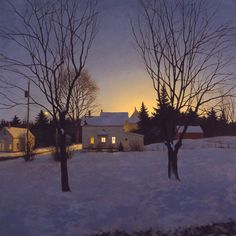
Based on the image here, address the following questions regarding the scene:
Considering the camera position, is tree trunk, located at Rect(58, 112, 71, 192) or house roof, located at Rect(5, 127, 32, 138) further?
house roof, located at Rect(5, 127, 32, 138)

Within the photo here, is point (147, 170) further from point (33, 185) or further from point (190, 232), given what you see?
point (190, 232)

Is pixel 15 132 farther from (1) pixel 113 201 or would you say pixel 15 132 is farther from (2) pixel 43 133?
(1) pixel 113 201

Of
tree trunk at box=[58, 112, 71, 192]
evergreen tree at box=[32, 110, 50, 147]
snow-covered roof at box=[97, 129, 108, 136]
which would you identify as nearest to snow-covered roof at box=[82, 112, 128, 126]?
snow-covered roof at box=[97, 129, 108, 136]

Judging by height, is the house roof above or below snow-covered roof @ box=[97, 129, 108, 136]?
above

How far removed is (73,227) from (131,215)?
1833mm

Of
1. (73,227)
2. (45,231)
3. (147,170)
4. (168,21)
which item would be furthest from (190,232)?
(168,21)

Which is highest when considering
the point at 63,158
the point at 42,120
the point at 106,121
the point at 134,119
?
the point at 42,120

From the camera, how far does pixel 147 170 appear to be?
15336 mm

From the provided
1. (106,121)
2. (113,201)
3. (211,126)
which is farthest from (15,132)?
(113,201)

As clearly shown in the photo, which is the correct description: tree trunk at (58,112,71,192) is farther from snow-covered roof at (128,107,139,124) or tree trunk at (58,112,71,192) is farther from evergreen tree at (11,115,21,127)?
evergreen tree at (11,115,21,127)

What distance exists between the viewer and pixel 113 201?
9.95 meters

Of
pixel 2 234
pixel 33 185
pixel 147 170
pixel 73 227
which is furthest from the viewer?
pixel 147 170

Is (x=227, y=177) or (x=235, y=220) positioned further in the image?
(x=227, y=177)

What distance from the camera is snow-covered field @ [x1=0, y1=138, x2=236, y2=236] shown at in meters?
8.09
